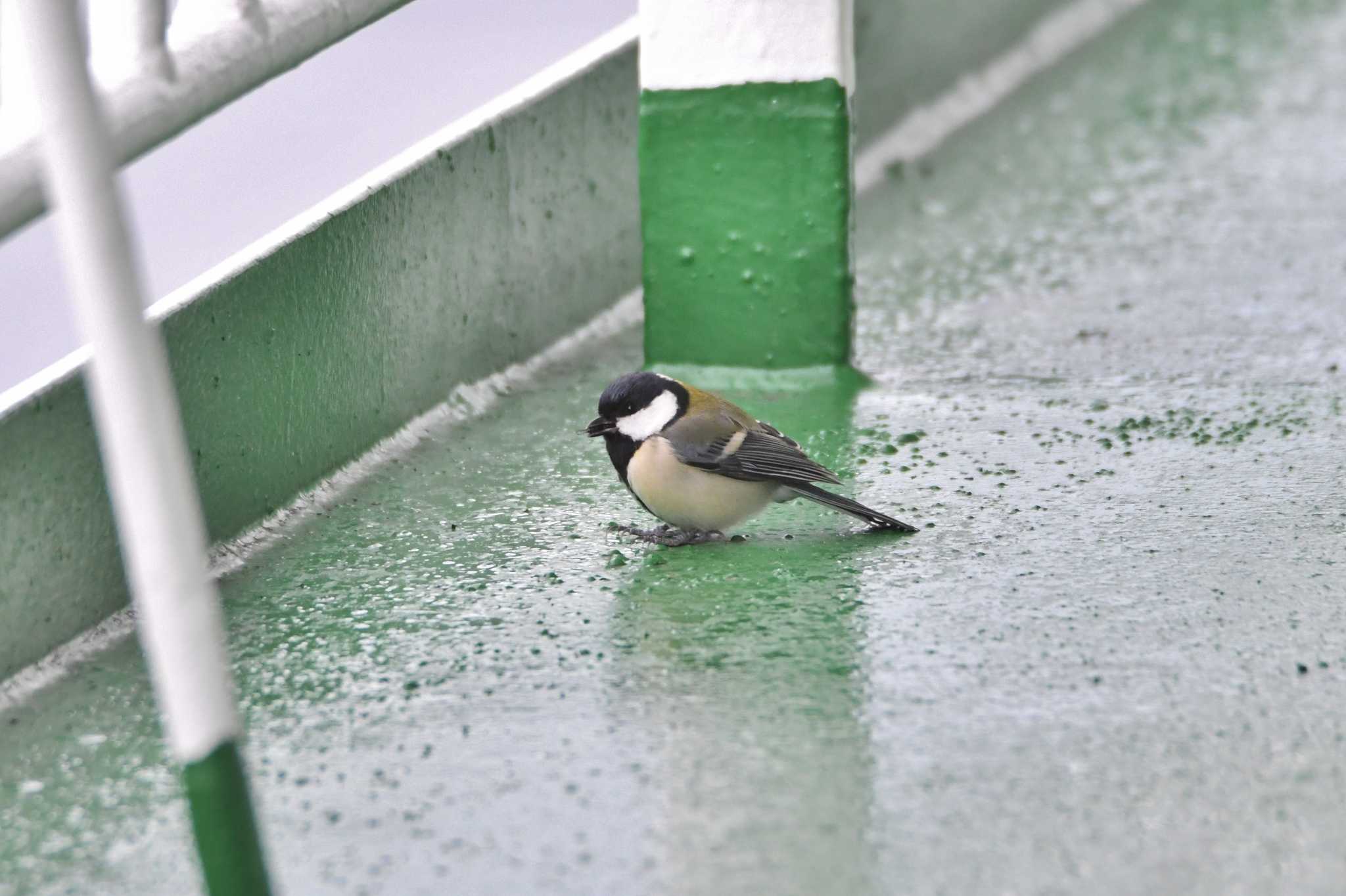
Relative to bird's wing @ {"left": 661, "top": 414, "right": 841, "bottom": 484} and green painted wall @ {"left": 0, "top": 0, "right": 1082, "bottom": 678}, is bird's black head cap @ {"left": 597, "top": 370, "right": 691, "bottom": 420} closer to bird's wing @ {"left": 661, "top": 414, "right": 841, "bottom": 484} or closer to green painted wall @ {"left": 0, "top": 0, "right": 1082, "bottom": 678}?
bird's wing @ {"left": 661, "top": 414, "right": 841, "bottom": 484}

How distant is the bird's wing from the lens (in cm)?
408

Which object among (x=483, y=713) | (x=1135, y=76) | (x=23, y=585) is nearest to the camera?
(x=483, y=713)

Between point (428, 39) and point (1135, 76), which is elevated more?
point (428, 39)

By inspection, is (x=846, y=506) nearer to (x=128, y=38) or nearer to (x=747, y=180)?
(x=747, y=180)

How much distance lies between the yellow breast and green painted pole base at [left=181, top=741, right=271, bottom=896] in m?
1.75

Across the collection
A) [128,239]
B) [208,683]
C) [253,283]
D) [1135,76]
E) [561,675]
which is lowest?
[1135,76]

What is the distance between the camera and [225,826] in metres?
2.41

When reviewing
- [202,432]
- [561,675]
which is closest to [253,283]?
[202,432]

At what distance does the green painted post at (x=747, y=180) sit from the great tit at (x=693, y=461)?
4.13 ft

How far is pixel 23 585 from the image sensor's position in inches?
141

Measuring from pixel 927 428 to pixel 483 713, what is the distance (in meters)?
2.12

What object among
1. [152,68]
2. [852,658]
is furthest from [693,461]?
[152,68]

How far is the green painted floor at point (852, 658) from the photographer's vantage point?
280cm

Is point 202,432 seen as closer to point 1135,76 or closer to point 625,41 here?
point 625,41
